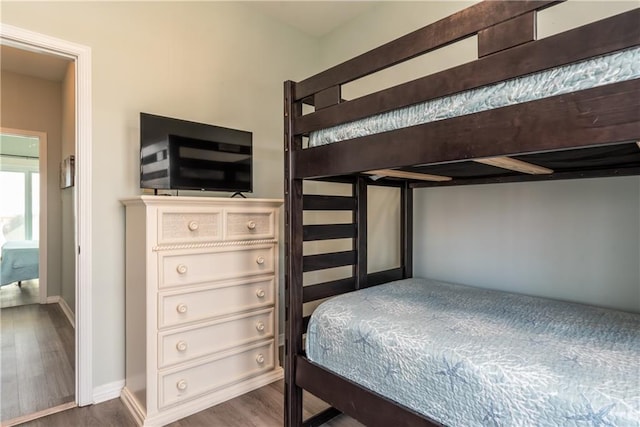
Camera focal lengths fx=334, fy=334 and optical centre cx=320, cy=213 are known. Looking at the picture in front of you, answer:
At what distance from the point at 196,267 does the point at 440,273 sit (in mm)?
1607

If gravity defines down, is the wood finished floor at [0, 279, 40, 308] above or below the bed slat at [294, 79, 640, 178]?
below

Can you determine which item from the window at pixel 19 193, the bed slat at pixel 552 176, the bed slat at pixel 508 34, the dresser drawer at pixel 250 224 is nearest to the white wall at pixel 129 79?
the dresser drawer at pixel 250 224

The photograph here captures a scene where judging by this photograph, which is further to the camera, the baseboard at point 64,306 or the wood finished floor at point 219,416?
the baseboard at point 64,306

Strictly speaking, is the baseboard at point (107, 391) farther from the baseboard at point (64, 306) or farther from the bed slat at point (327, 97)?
the bed slat at point (327, 97)

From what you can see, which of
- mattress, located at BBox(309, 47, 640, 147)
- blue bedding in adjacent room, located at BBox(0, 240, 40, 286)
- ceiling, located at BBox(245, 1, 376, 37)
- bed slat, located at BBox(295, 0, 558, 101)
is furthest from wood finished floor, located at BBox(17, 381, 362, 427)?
blue bedding in adjacent room, located at BBox(0, 240, 40, 286)

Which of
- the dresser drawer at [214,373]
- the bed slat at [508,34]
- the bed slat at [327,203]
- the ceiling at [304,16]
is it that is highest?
the ceiling at [304,16]

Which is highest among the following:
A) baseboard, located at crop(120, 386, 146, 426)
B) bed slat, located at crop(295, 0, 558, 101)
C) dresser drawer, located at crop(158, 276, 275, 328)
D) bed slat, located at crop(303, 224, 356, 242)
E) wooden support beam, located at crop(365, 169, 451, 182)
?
bed slat, located at crop(295, 0, 558, 101)

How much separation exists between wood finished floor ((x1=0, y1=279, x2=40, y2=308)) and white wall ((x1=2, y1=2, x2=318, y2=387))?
329 cm

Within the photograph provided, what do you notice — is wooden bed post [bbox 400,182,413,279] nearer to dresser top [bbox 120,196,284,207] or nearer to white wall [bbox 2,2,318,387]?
dresser top [bbox 120,196,284,207]

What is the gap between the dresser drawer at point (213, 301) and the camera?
1814 millimetres

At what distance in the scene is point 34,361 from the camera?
2.53 metres

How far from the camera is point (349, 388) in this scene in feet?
4.41

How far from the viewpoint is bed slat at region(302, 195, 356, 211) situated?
1736 mm

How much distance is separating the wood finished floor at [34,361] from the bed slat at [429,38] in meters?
2.38
